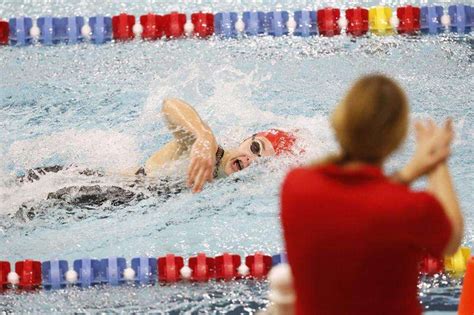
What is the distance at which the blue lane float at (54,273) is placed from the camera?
3.46m

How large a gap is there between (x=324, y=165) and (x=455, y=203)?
0.25 meters

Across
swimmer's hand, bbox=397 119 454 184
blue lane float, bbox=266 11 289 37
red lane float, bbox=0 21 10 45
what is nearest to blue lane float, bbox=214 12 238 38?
blue lane float, bbox=266 11 289 37

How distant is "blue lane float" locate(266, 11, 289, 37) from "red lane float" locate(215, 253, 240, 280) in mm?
1967

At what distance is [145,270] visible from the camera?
11.5 feet

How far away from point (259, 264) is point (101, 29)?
2.13 m

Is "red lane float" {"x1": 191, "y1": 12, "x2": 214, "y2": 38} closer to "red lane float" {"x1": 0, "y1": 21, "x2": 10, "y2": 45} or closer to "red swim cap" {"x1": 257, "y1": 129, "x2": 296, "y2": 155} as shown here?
"red lane float" {"x1": 0, "y1": 21, "x2": 10, "y2": 45}

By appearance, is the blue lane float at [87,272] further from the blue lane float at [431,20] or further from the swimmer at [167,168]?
the blue lane float at [431,20]

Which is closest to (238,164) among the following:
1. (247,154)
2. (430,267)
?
(247,154)

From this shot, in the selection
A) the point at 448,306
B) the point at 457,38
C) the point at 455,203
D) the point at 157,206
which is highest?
the point at 457,38

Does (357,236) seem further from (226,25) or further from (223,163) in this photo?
(226,25)

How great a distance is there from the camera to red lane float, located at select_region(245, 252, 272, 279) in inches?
137

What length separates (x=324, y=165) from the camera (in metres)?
1.76

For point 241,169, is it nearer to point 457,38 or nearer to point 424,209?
point 457,38

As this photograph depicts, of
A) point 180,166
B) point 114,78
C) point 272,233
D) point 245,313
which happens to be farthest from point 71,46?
point 245,313
